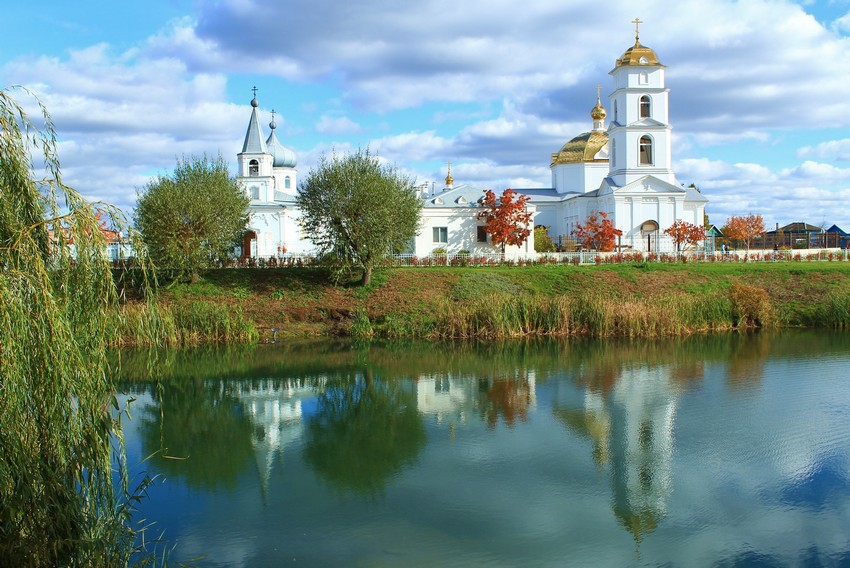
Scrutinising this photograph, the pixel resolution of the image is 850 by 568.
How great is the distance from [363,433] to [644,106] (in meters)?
43.4

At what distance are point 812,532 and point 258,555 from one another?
7165 millimetres

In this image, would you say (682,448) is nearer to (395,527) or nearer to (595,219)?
(395,527)

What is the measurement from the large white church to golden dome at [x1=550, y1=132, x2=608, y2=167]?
27 cm

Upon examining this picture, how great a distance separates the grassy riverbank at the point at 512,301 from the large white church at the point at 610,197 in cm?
1018

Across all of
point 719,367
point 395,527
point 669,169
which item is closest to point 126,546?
point 395,527

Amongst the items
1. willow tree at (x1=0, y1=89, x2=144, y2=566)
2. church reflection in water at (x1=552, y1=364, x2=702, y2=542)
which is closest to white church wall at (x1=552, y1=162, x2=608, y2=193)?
church reflection in water at (x1=552, y1=364, x2=702, y2=542)

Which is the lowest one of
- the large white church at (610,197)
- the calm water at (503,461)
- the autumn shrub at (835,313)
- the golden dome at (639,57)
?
the calm water at (503,461)

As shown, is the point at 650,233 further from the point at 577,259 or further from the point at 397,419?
the point at 397,419

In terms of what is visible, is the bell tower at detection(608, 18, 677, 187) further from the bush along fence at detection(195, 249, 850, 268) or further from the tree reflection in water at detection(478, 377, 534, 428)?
the tree reflection in water at detection(478, 377, 534, 428)

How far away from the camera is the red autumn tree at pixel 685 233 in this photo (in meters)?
46.7

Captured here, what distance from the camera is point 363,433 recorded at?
15859 mm

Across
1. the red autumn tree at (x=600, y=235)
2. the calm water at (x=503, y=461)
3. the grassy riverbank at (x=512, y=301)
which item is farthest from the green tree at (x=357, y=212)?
the red autumn tree at (x=600, y=235)

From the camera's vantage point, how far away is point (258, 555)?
9.80m

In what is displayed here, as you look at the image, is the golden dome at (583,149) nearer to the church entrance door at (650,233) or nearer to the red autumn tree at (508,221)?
the church entrance door at (650,233)
